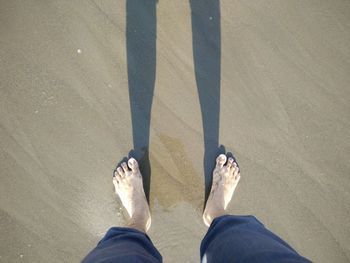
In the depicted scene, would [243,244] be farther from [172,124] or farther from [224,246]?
[172,124]

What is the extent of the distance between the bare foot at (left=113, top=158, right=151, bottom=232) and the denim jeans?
1.07ft

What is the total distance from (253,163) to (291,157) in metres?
0.33

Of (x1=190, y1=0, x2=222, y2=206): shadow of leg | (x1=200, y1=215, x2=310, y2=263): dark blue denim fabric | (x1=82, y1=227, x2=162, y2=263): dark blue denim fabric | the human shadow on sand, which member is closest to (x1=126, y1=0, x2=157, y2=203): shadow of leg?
the human shadow on sand

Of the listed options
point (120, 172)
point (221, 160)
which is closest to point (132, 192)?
point (120, 172)

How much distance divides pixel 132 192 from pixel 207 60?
4.13 feet

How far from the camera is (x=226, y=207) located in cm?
258

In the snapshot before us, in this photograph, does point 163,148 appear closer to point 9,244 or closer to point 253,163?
point 253,163

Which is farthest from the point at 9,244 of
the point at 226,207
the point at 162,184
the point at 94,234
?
the point at 226,207

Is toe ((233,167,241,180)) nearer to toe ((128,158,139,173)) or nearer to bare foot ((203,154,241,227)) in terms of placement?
bare foot ((203,154,241,227))

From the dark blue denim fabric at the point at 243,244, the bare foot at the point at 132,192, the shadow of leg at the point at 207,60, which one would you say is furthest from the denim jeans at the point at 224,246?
the shadow of leg at the point at 207,60

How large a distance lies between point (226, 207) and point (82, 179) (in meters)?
1.23

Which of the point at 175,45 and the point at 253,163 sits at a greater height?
the point at 175,45

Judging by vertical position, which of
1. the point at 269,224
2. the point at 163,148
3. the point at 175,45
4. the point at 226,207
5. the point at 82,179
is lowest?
the point at 269,224

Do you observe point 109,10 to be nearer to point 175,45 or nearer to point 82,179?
point 175,45
